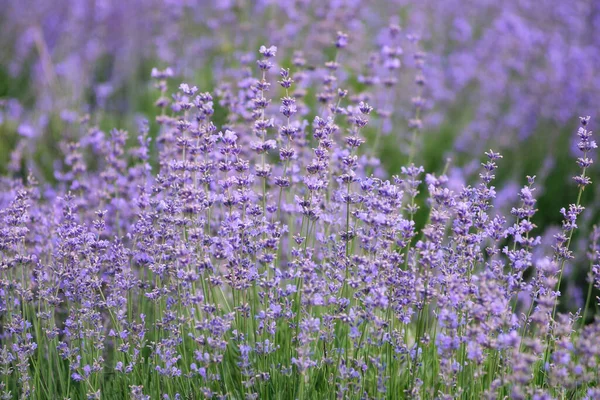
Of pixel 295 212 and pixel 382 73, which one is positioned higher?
pixel 382 73

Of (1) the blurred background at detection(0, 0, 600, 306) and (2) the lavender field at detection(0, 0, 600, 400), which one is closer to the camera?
(2) the lavender field at detection(0, 0, 600, 400)

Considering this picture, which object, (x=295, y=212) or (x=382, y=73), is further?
(x=382, y=73)

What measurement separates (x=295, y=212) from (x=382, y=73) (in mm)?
4392

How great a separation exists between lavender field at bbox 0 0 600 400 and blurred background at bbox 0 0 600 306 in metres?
0.03

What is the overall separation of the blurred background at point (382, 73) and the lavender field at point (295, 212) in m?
0.03

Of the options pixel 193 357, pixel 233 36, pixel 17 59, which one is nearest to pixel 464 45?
pixel 233 36

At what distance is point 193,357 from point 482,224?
3.95ft

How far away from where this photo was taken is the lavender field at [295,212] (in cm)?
244

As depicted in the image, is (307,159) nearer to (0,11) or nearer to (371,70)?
(371,70)

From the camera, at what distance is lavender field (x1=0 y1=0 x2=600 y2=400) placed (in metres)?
2.44

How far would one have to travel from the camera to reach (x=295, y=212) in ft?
11.2

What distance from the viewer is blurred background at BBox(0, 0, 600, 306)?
5.88 m

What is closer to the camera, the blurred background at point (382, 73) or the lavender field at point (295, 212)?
the lavender field at point (295, 212)

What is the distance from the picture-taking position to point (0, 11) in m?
9.12
